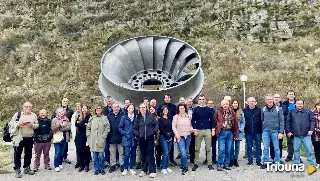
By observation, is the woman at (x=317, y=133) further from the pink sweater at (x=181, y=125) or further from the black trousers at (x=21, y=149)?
the black trousers at (x=21, y=149)

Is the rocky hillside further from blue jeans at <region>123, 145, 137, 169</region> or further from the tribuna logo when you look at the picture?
blue jeans at <region>123, 145, 137, 169</region>

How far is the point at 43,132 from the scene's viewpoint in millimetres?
6410

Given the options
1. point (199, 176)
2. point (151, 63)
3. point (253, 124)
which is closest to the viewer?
point (199, 176)

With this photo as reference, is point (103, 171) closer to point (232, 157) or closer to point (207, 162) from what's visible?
point (207, 162)

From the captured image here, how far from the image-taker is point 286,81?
690 inches

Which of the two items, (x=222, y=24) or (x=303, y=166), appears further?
(x=222, y=24)

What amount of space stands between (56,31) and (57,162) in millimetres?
19113

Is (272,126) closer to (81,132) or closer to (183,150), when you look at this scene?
(183,150)

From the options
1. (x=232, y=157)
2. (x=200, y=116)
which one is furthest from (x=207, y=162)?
(x=200, y=116)

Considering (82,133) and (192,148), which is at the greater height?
(82,133)

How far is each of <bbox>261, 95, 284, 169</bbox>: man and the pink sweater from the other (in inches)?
54.8

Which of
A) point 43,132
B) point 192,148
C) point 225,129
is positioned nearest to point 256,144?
point 225,129

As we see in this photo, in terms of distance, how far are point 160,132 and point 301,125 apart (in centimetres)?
247

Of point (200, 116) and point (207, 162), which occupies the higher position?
point (200, 116)
